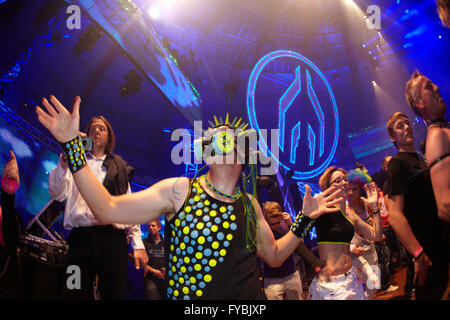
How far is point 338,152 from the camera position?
30.3 ft

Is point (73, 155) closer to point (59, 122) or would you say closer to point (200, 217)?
point (59, 122)

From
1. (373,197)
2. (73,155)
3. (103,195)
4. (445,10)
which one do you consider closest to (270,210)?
(373,197)

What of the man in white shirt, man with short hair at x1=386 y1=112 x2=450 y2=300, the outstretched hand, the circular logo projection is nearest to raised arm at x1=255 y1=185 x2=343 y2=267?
the outstretched hand

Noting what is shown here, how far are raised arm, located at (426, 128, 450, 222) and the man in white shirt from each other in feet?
7.07

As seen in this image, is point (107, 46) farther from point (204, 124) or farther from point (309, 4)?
point (309, 4)

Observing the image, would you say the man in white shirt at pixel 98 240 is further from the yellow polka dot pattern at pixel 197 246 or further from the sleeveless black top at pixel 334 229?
the sleeveless black top at pixel 334 229

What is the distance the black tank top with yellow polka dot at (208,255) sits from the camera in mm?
1832

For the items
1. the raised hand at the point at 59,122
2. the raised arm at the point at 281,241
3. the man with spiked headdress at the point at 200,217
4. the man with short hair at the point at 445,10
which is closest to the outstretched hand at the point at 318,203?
the raised arm at the point at 281,241

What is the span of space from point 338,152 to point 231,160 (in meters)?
7.81

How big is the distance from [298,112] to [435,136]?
6.79m

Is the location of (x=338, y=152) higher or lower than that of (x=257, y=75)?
lower

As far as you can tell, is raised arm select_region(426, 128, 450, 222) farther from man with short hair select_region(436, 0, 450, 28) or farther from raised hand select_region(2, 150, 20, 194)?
raised hand select_region(2, 150, 20, 194)
